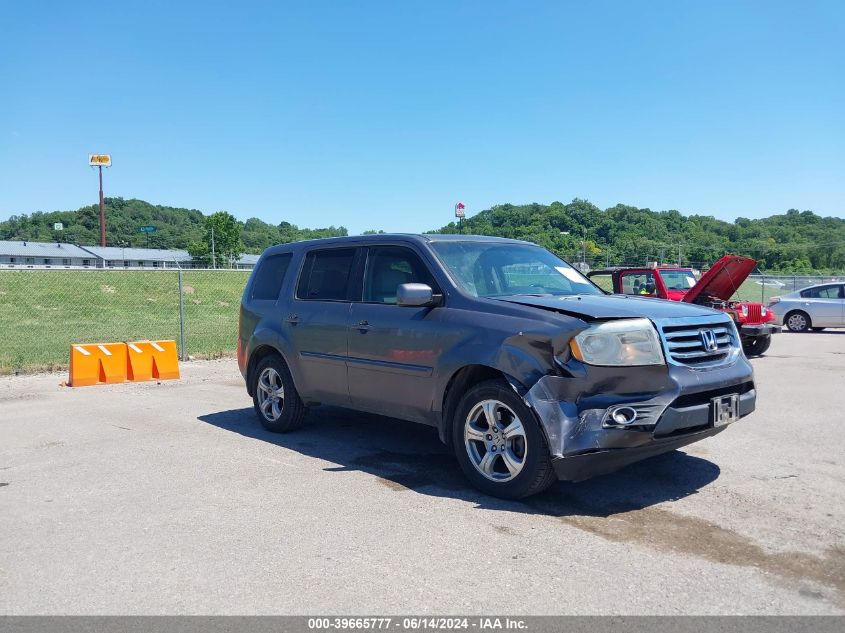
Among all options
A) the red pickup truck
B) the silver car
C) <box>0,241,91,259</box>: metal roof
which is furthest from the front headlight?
<box>0,241,91,259</box>: metal roof

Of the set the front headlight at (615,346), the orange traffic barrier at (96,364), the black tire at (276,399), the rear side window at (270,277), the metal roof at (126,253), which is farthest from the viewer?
the metal roof at (126,253)

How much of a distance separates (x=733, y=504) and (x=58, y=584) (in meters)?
4.13

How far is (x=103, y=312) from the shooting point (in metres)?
22.4

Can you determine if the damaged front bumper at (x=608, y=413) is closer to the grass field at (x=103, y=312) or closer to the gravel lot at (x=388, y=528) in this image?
the gravel lot at (x=388, y=528)

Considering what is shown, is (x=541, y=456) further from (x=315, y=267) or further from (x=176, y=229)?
(x=176, y=229)

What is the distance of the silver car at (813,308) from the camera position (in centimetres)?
2003

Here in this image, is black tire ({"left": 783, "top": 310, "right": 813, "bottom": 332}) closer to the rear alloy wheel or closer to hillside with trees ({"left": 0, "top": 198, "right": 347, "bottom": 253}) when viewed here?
the rear alloy wheel

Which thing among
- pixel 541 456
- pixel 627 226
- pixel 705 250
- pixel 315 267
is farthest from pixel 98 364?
pixel 705 250

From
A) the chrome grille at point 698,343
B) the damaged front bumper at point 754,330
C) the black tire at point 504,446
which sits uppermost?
the chrome grille at point 698,343

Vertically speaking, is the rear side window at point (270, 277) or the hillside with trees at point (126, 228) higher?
the hillside with trees at point (126, 228)

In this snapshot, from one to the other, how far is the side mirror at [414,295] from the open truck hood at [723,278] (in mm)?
9049

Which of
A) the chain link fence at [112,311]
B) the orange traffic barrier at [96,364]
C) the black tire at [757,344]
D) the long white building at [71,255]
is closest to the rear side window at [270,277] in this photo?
the orange traffic barrier at [96,364]

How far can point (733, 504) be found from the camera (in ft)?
15.9

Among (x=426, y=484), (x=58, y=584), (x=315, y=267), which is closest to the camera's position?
(x=58, y=584)
